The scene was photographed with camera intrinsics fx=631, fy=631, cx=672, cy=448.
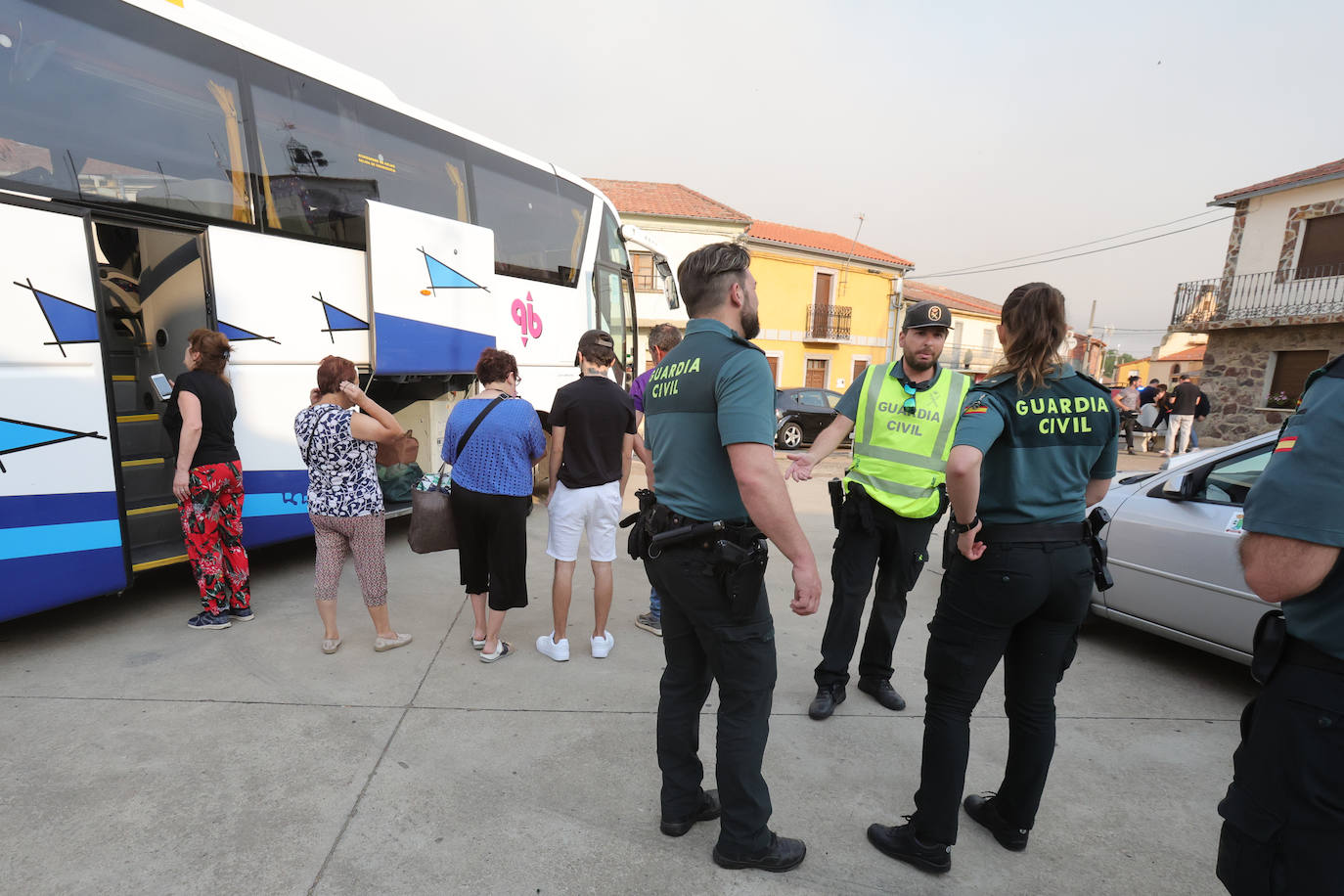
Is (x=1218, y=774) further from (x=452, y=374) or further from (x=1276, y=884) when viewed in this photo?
(x=452, y=374)

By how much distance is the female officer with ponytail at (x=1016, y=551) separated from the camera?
1887 millimetres

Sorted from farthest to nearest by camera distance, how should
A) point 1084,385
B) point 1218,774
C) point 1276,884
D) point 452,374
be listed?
1. point 452,374
2. point 1218,774
3. point 1084,385
4. point 1276,884

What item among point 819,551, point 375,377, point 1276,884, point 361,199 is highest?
point 361,199

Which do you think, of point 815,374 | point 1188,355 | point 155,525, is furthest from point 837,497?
point 1188,355

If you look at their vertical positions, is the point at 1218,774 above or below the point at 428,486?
below

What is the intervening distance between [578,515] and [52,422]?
2.80 meters

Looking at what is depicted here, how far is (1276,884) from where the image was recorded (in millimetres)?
1230

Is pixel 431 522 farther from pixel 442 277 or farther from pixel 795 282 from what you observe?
pixel 795 282

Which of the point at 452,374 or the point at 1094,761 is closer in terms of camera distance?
the point at 1094,761

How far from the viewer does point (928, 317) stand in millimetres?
2779

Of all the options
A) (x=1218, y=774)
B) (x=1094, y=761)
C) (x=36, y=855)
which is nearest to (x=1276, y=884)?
(x=1094, y=761)

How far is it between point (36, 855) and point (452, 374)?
420cm

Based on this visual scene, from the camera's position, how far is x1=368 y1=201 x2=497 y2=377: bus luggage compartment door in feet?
15.9

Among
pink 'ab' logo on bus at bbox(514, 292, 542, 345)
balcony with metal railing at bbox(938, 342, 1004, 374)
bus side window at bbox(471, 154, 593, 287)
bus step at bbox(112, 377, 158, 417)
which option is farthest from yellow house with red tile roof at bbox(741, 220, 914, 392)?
bus step at bbox(112, 377, 158, 417)
